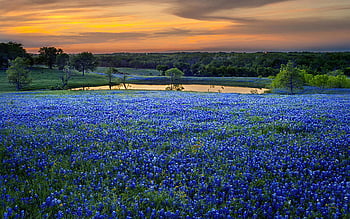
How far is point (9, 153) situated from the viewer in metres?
7.05

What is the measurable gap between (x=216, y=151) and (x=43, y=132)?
6099 mm

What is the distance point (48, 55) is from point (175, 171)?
140 metres

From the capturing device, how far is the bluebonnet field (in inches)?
183

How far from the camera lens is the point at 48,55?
421 ft

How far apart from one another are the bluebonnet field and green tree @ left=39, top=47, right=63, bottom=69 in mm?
133151

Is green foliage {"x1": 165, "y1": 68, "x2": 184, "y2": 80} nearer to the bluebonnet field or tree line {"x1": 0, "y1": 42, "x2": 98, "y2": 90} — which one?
tree line {"x1": 0, "y1": 42, "x2": 98, "y2": 90}

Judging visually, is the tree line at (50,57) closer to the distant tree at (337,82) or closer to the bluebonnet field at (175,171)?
the distant tree at (337,82)

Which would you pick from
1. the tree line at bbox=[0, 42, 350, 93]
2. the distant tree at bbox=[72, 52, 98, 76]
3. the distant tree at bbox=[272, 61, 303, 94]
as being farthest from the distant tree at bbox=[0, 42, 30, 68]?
the distant tree at bbox=[272, 61, 303, 94]

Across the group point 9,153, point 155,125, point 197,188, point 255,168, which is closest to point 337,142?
point 255,168

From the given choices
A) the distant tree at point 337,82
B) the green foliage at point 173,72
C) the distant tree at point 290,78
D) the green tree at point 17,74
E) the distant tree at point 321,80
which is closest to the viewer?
the distant tree at point 290,78

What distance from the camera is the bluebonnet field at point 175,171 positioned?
466cm

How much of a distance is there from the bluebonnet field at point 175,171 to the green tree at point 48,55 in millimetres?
133151

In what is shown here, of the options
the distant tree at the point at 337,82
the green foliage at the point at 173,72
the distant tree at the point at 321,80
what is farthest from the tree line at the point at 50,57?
the distant tree at the point at 337,82

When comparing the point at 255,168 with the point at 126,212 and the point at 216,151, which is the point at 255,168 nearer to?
the point at 216,151
